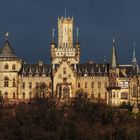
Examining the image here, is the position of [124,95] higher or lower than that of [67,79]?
lower

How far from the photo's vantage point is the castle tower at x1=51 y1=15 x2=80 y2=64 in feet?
608

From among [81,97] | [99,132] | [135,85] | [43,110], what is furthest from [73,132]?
[135,85]

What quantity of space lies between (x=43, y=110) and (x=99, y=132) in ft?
44.4

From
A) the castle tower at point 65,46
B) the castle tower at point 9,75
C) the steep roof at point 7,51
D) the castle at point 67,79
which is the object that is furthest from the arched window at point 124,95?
the steep roof at point 7,51

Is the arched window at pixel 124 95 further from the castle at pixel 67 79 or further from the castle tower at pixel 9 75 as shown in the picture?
the castle tower at pixel 9 75

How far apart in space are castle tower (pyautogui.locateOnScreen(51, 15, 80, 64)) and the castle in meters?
9.30

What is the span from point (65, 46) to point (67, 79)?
17.0 metres

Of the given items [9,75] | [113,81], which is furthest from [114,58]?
[9,75]

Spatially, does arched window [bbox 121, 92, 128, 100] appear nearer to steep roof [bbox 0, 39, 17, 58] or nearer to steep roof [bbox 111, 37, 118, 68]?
steep roof [bbox 111, 37, 118, 68]

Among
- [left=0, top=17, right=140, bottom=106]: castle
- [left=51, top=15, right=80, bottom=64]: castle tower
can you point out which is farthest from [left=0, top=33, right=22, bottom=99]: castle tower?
[left=51, top=15, right=80, bottom=64]: castle tower

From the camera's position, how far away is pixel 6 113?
434 feet

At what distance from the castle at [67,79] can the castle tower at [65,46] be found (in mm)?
9301

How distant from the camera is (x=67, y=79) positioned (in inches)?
6767

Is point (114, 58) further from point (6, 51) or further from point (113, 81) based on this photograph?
point (6, 51)
